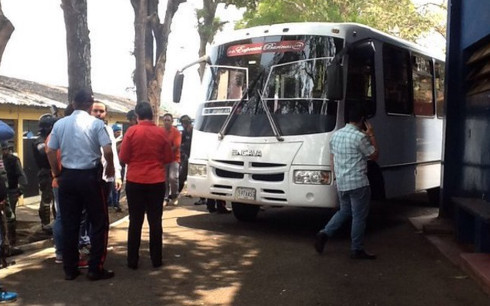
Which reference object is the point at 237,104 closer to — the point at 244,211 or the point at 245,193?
the point at 245,193

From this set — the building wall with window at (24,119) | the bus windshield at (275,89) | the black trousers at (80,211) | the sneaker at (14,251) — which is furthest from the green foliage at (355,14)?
the black trousers at (80,211)

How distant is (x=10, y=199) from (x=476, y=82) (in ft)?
21.1

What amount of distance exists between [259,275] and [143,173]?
1638mm

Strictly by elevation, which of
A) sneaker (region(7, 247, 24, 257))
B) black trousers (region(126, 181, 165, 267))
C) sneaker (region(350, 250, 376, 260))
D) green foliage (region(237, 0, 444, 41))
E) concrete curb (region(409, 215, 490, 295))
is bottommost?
sneaker (region(7, 247, 24, 257))

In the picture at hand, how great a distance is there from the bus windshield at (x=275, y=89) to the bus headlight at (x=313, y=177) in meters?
0.54

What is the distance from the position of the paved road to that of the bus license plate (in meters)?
0.59

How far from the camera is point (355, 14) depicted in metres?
22.2

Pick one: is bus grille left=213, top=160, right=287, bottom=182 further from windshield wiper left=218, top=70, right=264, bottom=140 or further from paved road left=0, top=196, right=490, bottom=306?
paved road left=0, top=196, right=490, bottom=306

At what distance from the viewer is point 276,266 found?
6.07 m

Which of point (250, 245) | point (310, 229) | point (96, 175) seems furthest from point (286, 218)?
point (96, 175)

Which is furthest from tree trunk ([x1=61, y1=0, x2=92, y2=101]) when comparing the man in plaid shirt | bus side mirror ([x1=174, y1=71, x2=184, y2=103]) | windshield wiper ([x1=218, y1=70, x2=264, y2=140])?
the man in plaid shirt

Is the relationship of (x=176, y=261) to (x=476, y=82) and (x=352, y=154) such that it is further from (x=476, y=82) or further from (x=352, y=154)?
(x=476, y=82)

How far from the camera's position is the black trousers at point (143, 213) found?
229 inches

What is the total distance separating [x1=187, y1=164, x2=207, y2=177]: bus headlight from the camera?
312 inches
